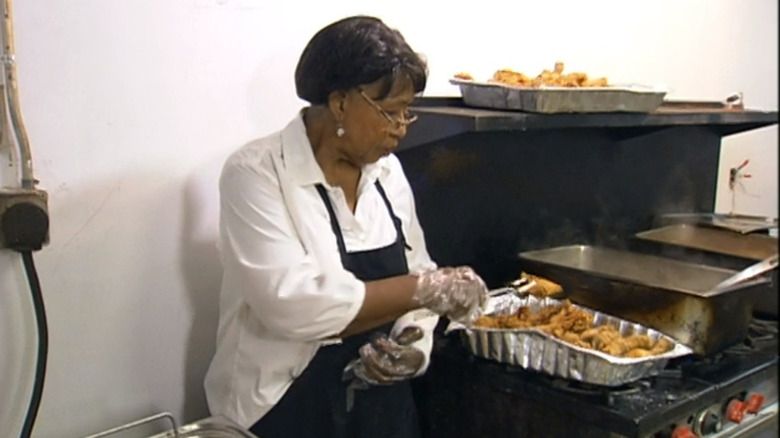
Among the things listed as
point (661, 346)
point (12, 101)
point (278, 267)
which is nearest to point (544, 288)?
point (661, 346)

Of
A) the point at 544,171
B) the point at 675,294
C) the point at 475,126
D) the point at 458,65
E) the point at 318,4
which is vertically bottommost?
the point at 675,294

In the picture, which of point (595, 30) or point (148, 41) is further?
point (595, 30)

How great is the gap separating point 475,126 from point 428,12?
Answer: 504mm

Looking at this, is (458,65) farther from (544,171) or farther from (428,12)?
(544,171)

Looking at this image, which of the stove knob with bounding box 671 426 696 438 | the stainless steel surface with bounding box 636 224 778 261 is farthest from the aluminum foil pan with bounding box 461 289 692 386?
the stainless steel surface with bounding box 636 224 778 261

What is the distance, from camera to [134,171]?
1464mm

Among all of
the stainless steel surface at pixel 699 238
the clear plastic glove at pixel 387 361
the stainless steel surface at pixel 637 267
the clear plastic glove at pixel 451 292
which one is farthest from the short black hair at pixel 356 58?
the stainless steel surface at pixel 699 238

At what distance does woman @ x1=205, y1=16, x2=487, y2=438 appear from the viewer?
131 centimetres

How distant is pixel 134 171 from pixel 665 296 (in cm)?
115

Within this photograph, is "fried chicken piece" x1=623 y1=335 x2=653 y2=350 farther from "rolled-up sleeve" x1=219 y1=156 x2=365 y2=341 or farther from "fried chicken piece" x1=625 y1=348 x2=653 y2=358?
"rolled-up sleeve" x1=219 y1=156 x2=365 y2=341

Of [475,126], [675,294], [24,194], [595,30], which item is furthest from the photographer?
[595,30]

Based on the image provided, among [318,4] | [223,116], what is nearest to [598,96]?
[318,4]

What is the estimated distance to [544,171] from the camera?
211 centimetres

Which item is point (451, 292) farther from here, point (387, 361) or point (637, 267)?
point (637, 267)
